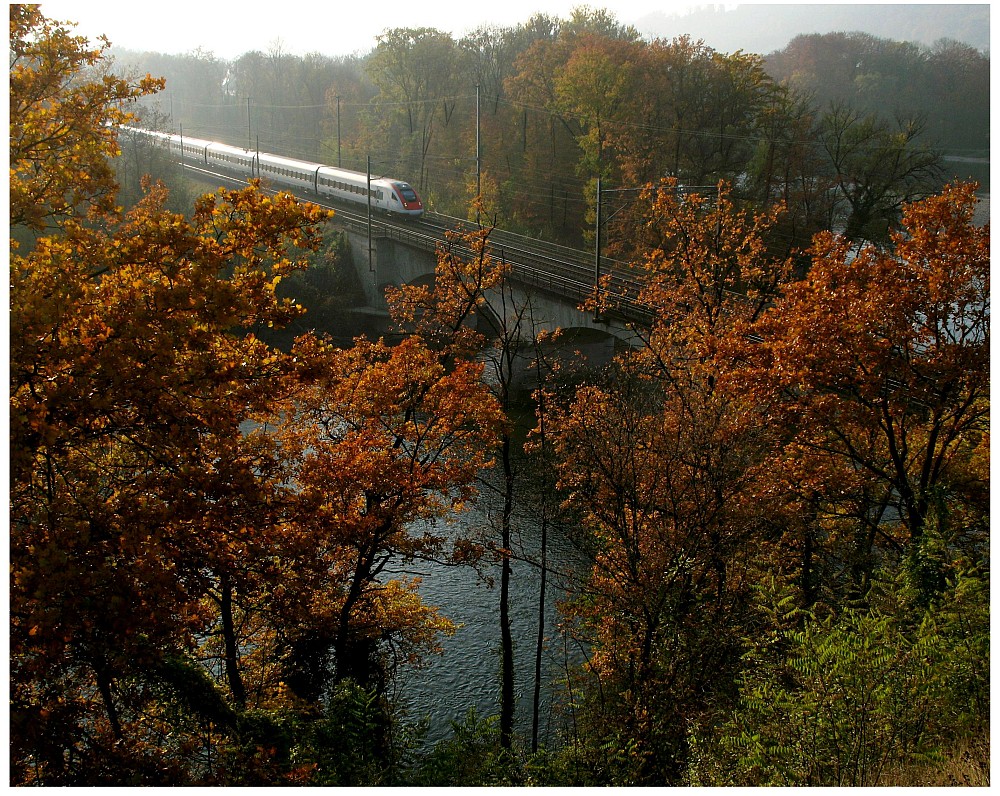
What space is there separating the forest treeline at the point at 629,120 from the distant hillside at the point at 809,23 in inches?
40.4

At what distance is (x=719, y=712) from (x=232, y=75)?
70297mm

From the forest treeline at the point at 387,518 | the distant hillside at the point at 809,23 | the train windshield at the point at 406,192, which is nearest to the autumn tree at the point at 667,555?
the forest treeline at the point at 387,518

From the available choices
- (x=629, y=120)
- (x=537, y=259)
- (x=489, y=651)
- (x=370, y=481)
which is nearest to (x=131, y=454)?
(x=370, y=481)

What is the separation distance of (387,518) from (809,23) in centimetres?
5383

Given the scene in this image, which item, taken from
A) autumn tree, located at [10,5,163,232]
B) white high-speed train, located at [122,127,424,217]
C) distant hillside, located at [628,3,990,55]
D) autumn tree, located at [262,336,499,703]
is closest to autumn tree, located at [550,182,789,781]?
autumn tree, located at [262,336,499,703]

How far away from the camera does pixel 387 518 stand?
1234cm

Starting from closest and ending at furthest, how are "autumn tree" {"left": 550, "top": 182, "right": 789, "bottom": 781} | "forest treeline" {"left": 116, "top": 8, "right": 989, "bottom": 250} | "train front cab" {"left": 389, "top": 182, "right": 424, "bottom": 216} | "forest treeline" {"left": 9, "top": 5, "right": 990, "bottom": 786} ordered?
"forest treeline" {"left": 9, "top": 5, "right": 990, "bottom": 786} → "autumn tree" {"left": 550, "top": 182, "right": 789, "bottom": 781} → "forest treeline" {"left": 116, "top": 8, "right": 989, "bottom": 250} → "train front cab" {"left": 389, "top": 182, "right": 424, "bottom": 216}

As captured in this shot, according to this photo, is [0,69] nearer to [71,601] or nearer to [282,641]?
[71,601]

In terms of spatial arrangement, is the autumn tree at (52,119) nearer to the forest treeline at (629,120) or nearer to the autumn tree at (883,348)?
the autumn tree at (883,348)

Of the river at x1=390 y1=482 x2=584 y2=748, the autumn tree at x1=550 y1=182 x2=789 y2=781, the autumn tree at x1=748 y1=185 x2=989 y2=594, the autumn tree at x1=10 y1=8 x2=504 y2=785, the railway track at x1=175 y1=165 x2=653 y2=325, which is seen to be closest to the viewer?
the autumn tree at x1=10 y1=8 x2=504 y2=785

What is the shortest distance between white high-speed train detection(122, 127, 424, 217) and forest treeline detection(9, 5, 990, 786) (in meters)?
26.6

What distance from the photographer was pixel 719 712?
339 inches

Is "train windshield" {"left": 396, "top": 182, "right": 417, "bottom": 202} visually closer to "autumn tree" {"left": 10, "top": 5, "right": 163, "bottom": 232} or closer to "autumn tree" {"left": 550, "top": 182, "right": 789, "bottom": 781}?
"autumn tree" {"left": 550, "top": 182, "right": 789, "bottom": 781}

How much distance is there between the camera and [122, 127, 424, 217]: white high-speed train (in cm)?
4197
